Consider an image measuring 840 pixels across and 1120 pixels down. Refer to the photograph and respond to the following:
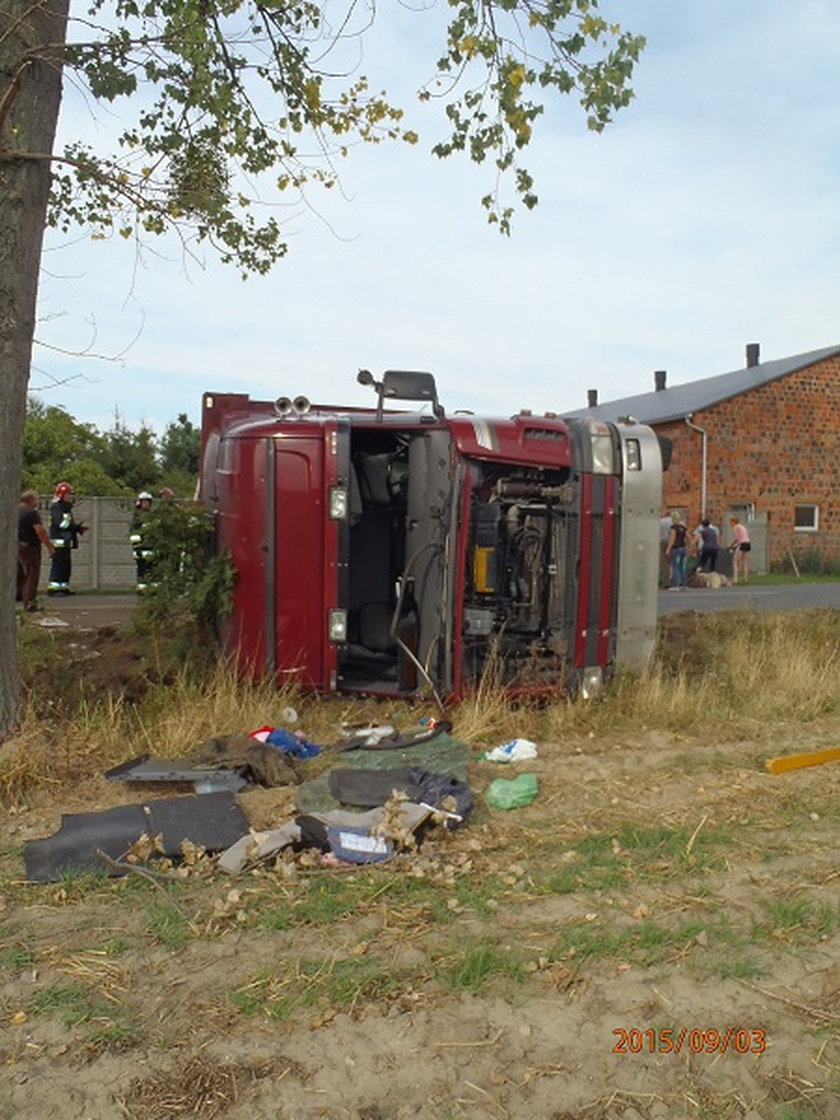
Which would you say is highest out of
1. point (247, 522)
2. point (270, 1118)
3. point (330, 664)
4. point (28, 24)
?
point (28, 24)

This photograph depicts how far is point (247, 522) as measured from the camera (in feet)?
26.2

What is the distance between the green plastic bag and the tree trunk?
9.05ft

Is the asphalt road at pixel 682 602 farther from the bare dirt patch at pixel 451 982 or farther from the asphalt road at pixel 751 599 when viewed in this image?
the bare dirt patch at pixel 451 982

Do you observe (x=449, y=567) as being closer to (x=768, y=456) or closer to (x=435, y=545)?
(x=435, y=545)

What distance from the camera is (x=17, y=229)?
20.7 ft

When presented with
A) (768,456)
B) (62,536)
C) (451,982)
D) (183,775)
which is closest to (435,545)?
(183,775)

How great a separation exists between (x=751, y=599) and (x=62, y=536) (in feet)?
34.8

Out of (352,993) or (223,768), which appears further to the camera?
(223,768)

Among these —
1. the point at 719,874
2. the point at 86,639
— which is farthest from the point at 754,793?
the point at 86,639

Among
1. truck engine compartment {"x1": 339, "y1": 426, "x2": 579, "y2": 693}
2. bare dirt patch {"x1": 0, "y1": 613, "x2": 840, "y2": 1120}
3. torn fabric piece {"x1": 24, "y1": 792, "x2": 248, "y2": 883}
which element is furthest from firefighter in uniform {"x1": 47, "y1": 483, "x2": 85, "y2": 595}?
torn fabric piece {"x1": 24, "y1": 792, "x2": 248, "y2": 883}

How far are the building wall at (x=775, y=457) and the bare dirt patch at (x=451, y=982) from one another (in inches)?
1172

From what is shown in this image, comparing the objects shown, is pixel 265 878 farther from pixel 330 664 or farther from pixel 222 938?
pixel 330 664

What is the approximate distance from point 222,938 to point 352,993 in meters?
0.66
